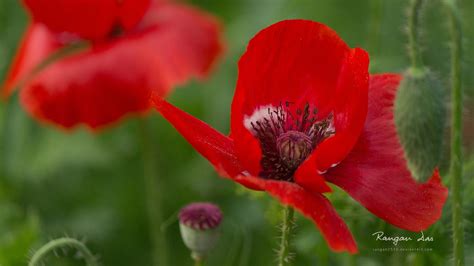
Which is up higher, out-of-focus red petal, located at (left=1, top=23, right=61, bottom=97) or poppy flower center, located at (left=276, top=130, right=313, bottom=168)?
out-of-focus red petal, located at (left=1, top=23, right=61, bottom=97)

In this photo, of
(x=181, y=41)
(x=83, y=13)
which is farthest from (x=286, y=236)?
(x=181, y=41)

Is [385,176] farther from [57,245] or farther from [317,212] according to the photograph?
[57,245]

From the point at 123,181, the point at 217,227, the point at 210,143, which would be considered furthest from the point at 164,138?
the point at 210,143

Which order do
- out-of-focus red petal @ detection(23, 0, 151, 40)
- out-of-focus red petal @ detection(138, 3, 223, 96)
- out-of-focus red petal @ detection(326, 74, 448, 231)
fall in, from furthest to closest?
out-of-focus red petal @ detection(138, 3, 223, 96) → out-of-focus red petal @ detection(23, 0, 151, 40) → out-of-focus red petal @ detection(326, 74, 448, 231)

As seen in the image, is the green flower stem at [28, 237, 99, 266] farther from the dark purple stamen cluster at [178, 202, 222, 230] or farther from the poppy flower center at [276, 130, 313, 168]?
the poppy flower center at [276, 130, 313, 168]

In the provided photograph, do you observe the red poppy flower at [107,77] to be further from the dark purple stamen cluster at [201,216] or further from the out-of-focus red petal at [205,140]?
the out-of-focus red petal at [205,140]

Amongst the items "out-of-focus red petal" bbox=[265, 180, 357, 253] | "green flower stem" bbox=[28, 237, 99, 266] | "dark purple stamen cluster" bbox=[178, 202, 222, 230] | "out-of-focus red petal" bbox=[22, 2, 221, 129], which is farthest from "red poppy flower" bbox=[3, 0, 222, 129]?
"out-of-focus red petal" bbox=[265, 180, 357, 253]
